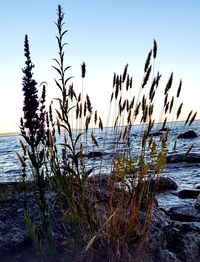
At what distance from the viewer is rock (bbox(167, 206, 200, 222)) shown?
7.22 m

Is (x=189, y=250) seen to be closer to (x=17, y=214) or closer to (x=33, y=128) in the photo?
(x=17, y=214)

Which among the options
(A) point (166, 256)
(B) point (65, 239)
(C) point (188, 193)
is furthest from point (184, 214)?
(B) point (65, 239)

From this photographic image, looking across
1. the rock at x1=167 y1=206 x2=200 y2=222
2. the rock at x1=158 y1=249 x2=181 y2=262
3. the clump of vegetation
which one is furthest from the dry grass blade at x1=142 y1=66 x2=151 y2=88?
the rock at x1=167 y1=206 x2=200 y2=222

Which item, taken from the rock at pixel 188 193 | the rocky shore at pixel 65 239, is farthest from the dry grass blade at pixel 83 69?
the rock at pixel 188 193

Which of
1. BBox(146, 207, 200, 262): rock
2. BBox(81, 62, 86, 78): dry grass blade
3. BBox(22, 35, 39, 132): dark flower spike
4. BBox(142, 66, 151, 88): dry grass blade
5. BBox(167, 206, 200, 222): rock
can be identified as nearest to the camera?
BBox(22, 35, 39, 132): dark flower spike

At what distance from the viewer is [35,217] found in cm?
442

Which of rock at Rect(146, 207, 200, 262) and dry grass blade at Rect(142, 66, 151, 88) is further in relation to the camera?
rock at Rect(146, 207, 200, 262)

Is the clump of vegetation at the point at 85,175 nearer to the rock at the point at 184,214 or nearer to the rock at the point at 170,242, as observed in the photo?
the rock at the point at 170,242

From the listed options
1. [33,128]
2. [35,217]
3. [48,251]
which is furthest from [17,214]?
[33,128]

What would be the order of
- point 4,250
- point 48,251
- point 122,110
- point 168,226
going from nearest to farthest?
point 48,251, point 4,250, point 122,110, point 168,226

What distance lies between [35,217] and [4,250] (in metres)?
0.55

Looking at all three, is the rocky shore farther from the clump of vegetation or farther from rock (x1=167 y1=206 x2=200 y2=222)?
rock (x1=167 y1=206 x2=200 y2=222)

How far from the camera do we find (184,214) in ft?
24.5

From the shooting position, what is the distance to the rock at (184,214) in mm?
7223
